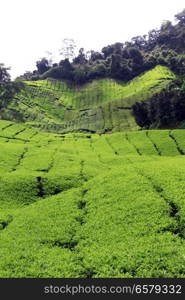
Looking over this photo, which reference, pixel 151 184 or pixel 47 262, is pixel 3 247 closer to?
pixel 47 262

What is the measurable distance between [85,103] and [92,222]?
4569 inches

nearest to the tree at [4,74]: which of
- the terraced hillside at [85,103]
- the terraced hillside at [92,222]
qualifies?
the terraced hillside at [85,103]

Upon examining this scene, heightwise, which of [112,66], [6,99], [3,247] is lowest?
[3,247]

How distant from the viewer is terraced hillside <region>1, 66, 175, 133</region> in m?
92.6

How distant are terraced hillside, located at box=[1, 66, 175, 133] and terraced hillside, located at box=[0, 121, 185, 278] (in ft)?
194

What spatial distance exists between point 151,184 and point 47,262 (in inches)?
374

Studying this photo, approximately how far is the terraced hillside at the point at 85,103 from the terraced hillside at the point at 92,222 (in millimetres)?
58984

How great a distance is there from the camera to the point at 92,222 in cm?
1588

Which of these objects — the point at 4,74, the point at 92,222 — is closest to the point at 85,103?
the point at 4,74

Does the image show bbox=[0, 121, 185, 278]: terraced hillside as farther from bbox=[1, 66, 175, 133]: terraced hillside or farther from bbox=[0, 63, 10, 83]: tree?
bbox=[0, 63, 10, 83]: tree

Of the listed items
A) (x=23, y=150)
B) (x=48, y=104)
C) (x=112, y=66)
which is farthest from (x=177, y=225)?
(x=112, y=66)

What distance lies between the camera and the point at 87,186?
863 inches

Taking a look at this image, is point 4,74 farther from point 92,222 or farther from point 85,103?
point 92,222

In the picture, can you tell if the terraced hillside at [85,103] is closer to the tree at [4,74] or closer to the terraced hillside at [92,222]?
the tree at [4,74]
